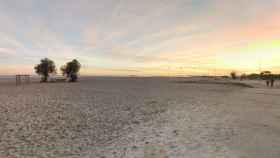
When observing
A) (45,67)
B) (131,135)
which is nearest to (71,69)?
(45,67)

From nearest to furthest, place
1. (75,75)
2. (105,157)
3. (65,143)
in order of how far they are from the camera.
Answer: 1. (105,157)
2. (65,143)
3. (75,75)

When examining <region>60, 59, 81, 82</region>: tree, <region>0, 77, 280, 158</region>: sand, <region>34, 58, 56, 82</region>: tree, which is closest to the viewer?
<region>0, 77, 280, 158</region>: sand

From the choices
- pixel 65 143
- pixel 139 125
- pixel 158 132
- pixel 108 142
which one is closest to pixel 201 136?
pixel 158 132

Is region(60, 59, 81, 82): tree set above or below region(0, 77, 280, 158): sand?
Answer: above

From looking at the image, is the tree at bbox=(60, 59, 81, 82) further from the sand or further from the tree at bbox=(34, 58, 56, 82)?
the sand

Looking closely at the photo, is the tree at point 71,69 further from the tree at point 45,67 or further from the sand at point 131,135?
the sand at point 131,135

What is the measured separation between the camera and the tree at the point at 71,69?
51.8 m

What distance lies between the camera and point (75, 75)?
2103 inches

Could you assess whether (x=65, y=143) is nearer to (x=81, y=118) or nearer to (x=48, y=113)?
Answer: (x=81, y=118)

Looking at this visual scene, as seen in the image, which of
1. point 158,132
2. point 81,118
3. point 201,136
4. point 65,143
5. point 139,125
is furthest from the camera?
point 81,118

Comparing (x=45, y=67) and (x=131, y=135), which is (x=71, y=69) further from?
(x=131, y=135)

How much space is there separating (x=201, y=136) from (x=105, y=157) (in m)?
3.64

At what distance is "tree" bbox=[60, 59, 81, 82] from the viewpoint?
51.8 metres

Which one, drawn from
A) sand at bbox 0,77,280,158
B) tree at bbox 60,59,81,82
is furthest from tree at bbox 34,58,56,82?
sand at bbox 0,77,280,158
